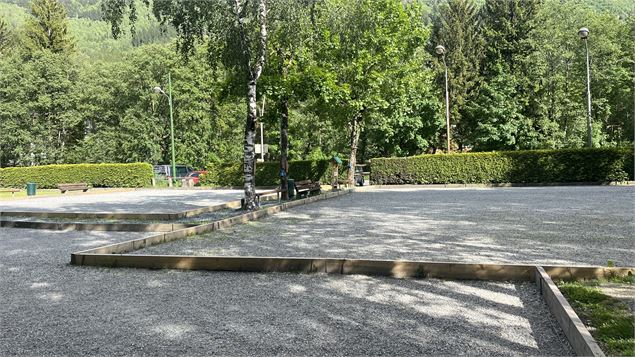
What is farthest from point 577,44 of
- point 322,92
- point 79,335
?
point 79,335

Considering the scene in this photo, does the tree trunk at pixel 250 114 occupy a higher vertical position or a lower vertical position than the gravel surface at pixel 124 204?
higher

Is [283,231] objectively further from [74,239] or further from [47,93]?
[47,93]

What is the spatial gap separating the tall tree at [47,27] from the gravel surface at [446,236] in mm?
47125

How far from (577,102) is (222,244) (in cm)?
3969

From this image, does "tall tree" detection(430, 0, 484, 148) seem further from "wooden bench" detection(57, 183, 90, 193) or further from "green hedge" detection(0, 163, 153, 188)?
"wooden bench" detection(57, 183, 90, 193)

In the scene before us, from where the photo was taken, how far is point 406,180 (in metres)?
29.0

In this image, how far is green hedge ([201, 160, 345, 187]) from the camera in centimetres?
2998

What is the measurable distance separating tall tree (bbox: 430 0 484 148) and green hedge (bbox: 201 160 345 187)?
57.5 ft

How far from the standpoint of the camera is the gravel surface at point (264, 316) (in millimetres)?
3590

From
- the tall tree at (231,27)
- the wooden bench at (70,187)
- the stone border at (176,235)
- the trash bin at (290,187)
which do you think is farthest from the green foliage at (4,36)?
the stone border at (176,235)

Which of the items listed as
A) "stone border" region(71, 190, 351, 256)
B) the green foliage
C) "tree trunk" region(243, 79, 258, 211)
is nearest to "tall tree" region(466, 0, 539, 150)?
"stone border" region(71, 190, 351, 256)

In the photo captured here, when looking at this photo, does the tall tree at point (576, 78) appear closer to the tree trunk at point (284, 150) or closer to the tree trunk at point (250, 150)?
the tree trunk at point (284, 150)

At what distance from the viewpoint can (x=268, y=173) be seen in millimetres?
30672

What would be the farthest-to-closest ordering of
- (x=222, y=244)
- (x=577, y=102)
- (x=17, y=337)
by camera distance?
1. (x=577, y=102)
2. (x=222, y=244)
3. (x=17, y=337)
